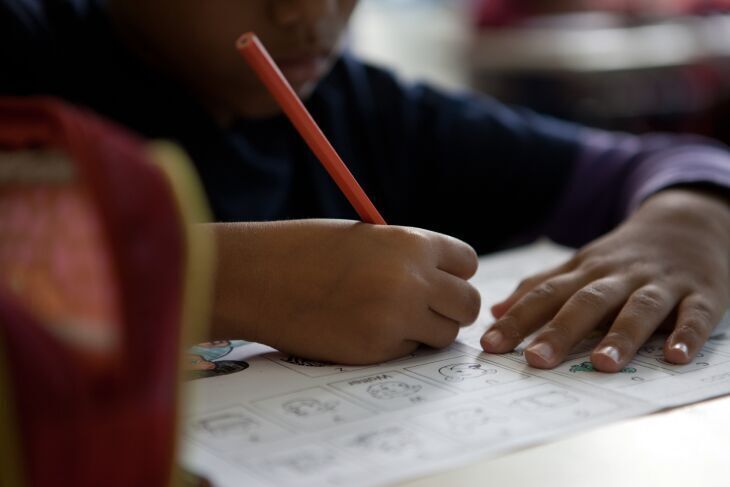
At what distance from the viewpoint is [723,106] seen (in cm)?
181

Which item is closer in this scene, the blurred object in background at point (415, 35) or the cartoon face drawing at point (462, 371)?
the cartoon face drawing at point (462, 371)

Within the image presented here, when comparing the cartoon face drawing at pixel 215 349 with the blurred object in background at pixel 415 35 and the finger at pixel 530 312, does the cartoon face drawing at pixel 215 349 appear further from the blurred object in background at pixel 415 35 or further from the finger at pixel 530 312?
the blurred object in background at pixel 415 35

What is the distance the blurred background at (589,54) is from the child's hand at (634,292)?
1.26 metres

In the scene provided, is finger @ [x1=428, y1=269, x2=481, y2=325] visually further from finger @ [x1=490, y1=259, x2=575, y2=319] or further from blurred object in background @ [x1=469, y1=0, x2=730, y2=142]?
blurred object in background @ [x1=469, y1=0, x2=730, y2=142]

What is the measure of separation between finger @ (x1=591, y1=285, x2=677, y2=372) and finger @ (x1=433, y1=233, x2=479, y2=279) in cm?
8

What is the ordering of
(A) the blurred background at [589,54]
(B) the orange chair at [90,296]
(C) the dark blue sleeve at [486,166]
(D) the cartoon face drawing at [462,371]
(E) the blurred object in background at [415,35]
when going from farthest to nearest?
(E) the blurred object in background at [415,35] → (A) the blurred background at [589,54] → (C) the dark blue sleeve at [486,166] → (D) the cartoon face drawing at [462,371] → (B) the orange chair at [90,296]

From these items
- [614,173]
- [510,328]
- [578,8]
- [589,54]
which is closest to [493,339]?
[510,328]

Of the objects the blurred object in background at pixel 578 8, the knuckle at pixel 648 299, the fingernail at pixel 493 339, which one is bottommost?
the fingernail at pixel 493 339

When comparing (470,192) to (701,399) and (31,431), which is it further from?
(31,431)

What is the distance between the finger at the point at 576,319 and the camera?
46 centimetres

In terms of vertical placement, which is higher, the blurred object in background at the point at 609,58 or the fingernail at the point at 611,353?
A: the blurred object in background at the point at 609,58

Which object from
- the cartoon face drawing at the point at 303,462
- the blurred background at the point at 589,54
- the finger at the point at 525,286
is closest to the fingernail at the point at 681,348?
the finger at the point at 525,286

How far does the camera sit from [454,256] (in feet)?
1.61

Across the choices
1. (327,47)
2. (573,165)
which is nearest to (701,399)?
(327,47)
